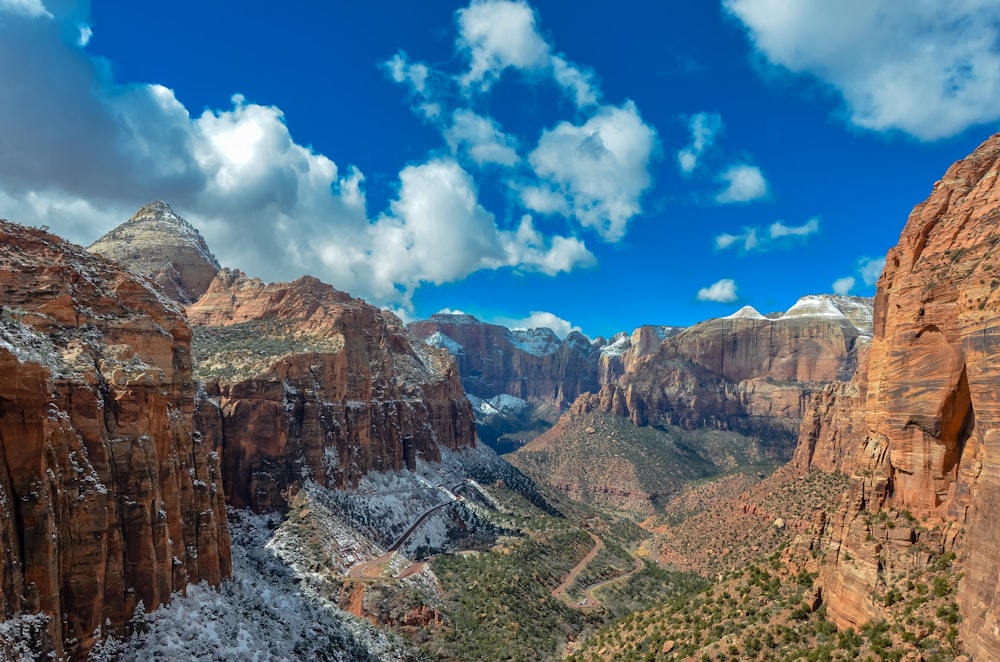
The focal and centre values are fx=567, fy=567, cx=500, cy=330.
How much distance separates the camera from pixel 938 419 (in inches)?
1007

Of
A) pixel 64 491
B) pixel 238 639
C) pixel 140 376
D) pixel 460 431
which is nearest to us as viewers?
pixel 64 491

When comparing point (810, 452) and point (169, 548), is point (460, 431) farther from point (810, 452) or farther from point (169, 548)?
point (169, 548)

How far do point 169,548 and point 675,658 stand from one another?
3193cm

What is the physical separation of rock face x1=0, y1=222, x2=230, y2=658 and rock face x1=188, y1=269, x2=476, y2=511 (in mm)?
29726

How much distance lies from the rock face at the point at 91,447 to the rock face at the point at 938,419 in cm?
3781

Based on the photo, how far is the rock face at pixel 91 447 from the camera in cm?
2488

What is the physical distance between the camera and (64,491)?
1073 inches

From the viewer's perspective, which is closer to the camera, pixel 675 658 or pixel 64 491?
pixel 64 491

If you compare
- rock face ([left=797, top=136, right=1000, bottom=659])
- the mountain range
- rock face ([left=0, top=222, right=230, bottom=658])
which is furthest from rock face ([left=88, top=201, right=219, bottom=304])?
rock face ([left=797, top=136, right=1000, bottom=659])

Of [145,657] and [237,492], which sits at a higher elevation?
[237,492]

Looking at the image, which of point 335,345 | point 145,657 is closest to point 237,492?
point 335,345

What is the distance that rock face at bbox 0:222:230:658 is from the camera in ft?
81.6

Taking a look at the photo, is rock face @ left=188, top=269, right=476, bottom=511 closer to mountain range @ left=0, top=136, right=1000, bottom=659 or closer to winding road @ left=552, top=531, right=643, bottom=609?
mountain range @ left=0, top=136, right=1000, bottom=659

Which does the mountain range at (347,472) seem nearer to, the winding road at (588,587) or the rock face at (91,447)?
the rock face at (91,447)
